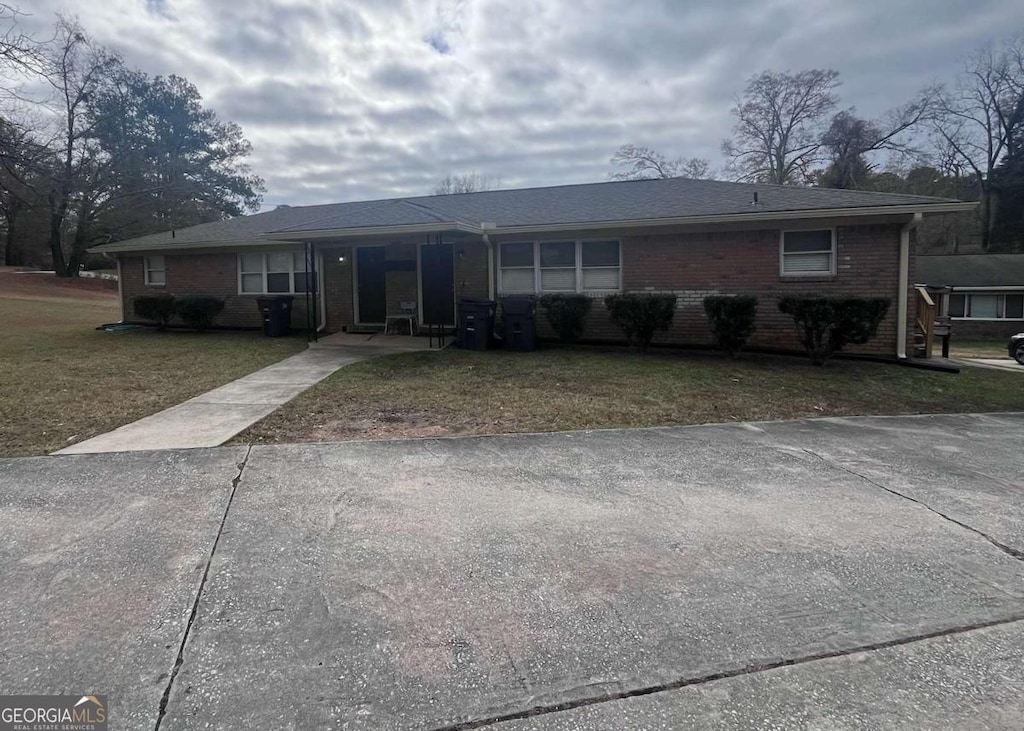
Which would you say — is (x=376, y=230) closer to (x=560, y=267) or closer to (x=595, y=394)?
(x=560, y=267)

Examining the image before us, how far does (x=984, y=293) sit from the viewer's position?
26.1 m

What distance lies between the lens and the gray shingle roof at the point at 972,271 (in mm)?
25737

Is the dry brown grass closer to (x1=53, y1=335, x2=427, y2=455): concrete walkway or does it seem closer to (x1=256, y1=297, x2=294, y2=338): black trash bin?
(x1=53, y1=335, x2=427, y2=455): concrete walkway

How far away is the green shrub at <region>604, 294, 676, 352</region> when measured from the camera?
1104 centimetres

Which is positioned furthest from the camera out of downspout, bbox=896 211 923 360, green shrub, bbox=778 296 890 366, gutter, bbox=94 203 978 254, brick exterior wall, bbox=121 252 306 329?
brick exterior wall, bbox=121 252 306 329

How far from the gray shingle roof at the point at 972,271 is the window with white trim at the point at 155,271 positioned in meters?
29.8

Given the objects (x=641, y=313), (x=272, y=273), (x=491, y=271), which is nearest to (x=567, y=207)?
(x=491, y=271)

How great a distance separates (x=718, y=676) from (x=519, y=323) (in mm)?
9833

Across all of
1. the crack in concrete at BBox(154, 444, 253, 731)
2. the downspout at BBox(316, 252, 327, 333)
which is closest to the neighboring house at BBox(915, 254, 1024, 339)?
the downspout at BBox(316, 252, 327, 333)

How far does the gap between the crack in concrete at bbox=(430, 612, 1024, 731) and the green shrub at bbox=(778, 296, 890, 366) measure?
7.57 m

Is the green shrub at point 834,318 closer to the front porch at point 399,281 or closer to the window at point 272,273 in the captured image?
the front porch at point 399,281

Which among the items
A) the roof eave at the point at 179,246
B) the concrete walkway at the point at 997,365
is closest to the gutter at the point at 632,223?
the roof eave at the point at 179,246

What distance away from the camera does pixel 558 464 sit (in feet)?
15.8

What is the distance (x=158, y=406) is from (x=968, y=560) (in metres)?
7.56
